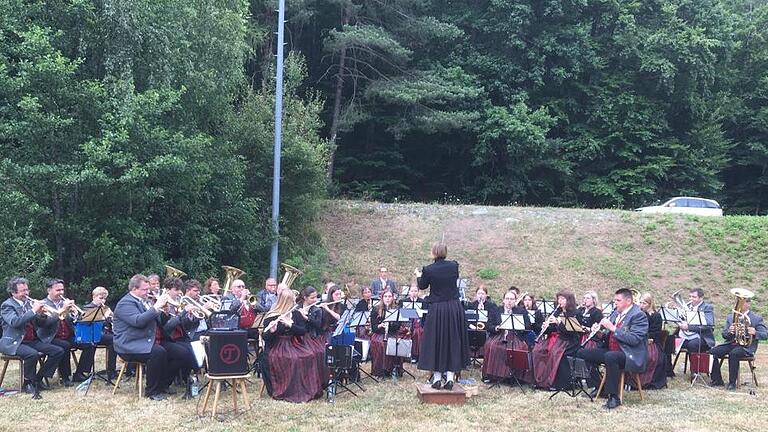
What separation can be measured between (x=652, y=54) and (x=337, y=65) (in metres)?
15.2

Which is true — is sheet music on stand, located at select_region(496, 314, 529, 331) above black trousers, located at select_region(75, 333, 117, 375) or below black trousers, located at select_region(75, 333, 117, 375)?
above

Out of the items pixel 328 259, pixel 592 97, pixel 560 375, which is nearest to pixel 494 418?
pixel 560 375

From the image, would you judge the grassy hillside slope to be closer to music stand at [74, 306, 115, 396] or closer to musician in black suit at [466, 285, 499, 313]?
musician in black suit at [466, 285, 499, 313]

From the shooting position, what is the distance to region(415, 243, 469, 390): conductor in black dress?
891 centimetres

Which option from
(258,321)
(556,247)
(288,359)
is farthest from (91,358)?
(556,247)

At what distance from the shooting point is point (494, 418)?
8383 mm

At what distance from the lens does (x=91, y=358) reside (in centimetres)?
1034

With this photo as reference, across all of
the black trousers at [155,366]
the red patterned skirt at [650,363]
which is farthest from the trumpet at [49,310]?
the red patterned skirt at [650,363]

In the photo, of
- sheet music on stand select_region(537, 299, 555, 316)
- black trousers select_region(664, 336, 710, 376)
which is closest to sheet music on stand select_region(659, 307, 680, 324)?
black trousers select_region(664, 336, 710, 376)

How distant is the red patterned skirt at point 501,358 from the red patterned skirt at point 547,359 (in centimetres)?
19

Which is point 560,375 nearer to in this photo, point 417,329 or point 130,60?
point 417,329

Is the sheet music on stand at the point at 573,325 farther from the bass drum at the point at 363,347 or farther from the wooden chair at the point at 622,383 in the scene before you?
the bass drum at the point at 363,347

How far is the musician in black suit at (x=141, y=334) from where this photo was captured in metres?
8.92

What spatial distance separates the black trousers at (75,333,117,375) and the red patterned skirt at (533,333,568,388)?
6458 mm
